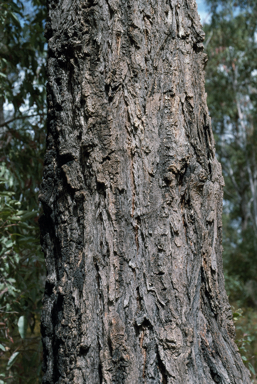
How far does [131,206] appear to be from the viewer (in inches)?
35.0

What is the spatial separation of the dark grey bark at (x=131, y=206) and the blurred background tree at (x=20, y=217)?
39.5 inches

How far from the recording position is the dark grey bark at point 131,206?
2.73 ft

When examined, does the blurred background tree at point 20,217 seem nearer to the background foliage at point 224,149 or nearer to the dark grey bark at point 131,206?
the background foliage at point 224,149

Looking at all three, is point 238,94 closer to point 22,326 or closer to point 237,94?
point 237,94

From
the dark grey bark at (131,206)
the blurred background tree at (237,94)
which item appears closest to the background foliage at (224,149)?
the blurred background tree at (237,94)

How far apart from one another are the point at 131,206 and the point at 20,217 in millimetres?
1125

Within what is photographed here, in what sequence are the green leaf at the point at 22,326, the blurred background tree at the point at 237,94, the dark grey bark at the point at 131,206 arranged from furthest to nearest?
1. the blurred background tree at the point at 237,94
2. the green leaf at the point at 22,326
3. the dark grey bark at the point at 131,206

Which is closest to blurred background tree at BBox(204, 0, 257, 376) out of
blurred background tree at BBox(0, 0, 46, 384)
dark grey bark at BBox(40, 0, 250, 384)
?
blurred background tree at BBox(0, 0, 46, 384)

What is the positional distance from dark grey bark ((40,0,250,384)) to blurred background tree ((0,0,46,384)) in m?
1.00

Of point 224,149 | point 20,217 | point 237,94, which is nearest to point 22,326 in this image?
point 20,217

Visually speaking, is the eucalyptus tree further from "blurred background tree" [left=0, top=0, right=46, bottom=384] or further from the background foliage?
"blurred background tree" [left=0, top=0, right=46, bottom=384]

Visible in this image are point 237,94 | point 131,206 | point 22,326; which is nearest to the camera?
point 131,206

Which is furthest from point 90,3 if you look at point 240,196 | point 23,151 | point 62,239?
point 240,196

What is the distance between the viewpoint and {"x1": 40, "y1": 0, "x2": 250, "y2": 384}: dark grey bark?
83cm
